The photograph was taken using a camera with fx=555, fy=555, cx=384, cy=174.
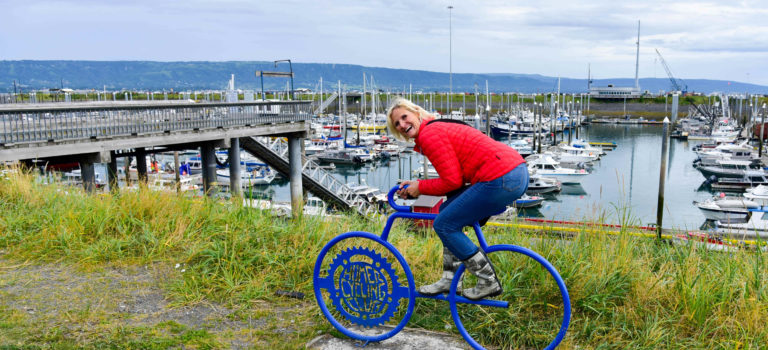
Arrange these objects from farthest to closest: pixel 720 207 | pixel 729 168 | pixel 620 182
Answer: pixel 620 182 < pixel 729 168 < pixel 720 207

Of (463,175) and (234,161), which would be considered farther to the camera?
(234,161)

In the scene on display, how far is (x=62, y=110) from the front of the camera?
14297 millimetres

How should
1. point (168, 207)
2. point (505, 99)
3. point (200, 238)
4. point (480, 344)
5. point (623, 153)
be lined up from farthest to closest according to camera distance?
1. point (505, 99)
2. point (623, 153)
3. point (168, 207)
4. point (200, 238)
5. point (480, 344)

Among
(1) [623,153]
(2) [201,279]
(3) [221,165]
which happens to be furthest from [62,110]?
(1) [623,153]

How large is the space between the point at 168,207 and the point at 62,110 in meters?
10.2

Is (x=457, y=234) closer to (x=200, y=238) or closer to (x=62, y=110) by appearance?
(x=200, y=238)

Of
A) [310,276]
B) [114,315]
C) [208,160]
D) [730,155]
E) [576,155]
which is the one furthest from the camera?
[576,155]

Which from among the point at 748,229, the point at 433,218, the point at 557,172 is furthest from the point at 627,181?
the point at 433,218

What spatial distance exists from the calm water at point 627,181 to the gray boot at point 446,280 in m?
22.6

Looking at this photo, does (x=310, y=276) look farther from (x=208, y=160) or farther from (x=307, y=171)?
(x=307, y=171)

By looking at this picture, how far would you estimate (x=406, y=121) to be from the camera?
135 inches

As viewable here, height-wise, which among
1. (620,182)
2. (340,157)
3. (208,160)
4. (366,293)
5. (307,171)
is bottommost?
(620,182)

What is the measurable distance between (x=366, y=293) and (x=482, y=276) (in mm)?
872

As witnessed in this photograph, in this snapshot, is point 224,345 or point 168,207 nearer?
point 224,345
